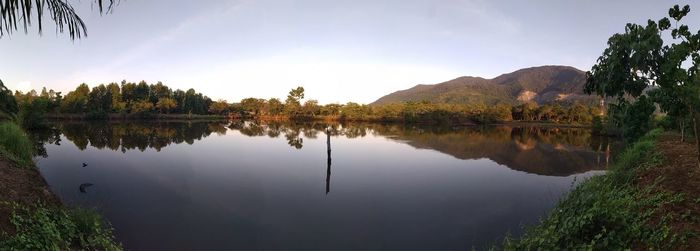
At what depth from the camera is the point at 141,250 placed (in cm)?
948

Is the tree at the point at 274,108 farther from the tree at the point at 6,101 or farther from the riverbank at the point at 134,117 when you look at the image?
the tree at the point at 6,101

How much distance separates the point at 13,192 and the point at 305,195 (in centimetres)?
998

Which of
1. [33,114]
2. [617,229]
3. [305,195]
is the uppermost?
[33,114]

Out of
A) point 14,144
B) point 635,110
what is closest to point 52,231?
point 14,144

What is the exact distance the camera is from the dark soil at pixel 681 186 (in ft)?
20.4

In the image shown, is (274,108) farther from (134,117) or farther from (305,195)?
(305,195)

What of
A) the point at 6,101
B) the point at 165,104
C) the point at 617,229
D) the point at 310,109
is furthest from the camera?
the point at 310,109

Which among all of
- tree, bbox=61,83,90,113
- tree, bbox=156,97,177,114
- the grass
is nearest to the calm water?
Answer: the grass

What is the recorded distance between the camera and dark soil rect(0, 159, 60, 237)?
6.86 meters

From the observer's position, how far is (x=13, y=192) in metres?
8.68

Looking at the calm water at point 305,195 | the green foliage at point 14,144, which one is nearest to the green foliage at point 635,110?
the calm water at point 305,195

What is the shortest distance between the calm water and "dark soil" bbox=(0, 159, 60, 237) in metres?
2.28

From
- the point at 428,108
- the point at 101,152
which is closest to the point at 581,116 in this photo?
the point at 428,108

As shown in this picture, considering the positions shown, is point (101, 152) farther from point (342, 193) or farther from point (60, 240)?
point (60, 240)
